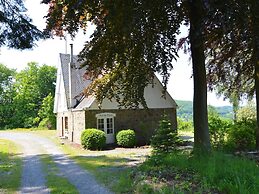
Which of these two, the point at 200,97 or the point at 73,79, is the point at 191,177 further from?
the point at 73,79

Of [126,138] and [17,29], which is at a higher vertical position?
[17,29]

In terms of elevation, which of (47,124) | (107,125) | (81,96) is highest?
(81,96)

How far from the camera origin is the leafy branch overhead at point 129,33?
24.7 feet

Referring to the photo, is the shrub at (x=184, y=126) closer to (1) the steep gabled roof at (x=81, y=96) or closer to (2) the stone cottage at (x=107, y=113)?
(2) the stone cottage at (x=107, y=113)

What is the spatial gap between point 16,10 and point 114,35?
292 cm

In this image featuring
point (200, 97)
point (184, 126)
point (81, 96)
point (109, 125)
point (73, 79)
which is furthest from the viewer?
point (184, 126)

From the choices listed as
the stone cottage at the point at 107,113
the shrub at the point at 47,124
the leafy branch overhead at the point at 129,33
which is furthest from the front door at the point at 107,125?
the shrub at the point at 47,124

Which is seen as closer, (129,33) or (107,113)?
(129,33)

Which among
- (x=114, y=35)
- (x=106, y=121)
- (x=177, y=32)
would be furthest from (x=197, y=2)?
(x=106, y=121)

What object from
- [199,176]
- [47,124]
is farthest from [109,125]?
[47,124]

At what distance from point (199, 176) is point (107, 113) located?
49.0ft

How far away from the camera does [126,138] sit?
19875mm

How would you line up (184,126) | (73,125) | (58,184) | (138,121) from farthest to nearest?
1. (184,126)
2. (73,125)
3. (138,121)
4. (58,184)

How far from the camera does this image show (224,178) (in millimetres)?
5828
